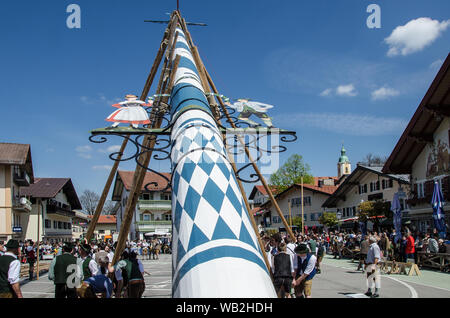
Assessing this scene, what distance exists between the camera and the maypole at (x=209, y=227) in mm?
3039

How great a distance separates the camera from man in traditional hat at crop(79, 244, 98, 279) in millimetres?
8508

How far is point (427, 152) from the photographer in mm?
29984

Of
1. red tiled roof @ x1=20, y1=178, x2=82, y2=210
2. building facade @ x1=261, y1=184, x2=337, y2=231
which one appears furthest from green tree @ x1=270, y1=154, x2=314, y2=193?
red tiled roof @ x1=20, y1=178, x2=82, y2=210

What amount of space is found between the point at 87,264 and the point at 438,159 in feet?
84.9

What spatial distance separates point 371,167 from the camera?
153 ft

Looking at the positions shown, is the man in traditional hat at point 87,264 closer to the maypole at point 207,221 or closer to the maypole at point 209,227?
the maypole at point 207,221

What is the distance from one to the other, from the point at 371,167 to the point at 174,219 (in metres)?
46.0

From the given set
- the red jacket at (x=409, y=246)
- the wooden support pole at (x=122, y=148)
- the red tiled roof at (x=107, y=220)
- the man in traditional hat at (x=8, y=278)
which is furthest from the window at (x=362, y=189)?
the red tiled roof at (x=107, y=220)

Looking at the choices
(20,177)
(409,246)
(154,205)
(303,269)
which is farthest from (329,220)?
(303,269)

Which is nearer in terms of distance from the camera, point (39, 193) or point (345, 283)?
point (345, 283)

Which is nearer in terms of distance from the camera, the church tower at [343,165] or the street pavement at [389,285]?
the street pavement at [389,285]

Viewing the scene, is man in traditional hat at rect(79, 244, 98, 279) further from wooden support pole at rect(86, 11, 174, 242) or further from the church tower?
the church tower
